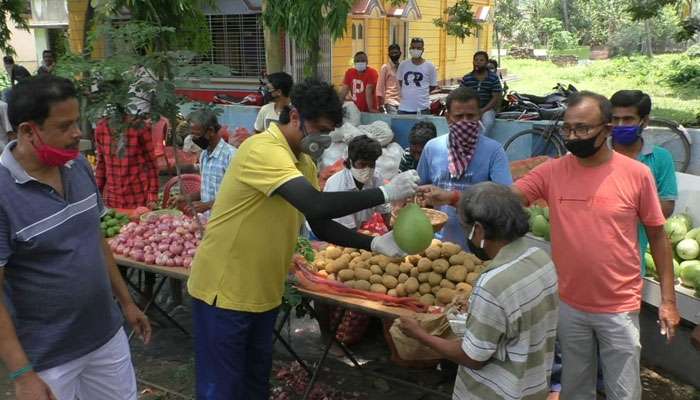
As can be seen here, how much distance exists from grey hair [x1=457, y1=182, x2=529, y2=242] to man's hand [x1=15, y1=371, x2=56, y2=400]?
5.44ft

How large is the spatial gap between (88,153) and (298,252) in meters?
6.17

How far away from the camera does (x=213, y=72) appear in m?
4.18

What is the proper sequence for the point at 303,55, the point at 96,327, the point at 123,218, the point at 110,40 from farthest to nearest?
1. the point at 303,55
2. the point at 123,218
3. the point at 110,40
4. the point at 96,327

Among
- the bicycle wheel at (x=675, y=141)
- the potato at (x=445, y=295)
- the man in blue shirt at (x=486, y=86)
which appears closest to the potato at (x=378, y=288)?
the potato at (x=445, y=295)

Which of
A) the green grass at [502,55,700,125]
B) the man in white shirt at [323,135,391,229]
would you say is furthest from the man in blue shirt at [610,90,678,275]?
the green grass at [502,55,700,125]

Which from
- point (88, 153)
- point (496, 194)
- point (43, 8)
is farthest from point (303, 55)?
point (496, 194)

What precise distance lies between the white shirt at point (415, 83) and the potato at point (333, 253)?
6.35 metres

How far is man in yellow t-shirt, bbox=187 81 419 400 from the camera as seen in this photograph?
102 inches

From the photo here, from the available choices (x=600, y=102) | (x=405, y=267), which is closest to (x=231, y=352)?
(x=405, y=267)

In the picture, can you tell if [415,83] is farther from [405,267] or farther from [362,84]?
[405,267]

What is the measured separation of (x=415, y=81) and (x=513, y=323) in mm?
8162

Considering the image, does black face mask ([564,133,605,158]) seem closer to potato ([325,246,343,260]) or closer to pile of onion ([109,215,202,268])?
potato ([325,246,343,260])

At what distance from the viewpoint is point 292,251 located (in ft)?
9.68

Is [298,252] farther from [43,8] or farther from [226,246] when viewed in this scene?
[43,8]
